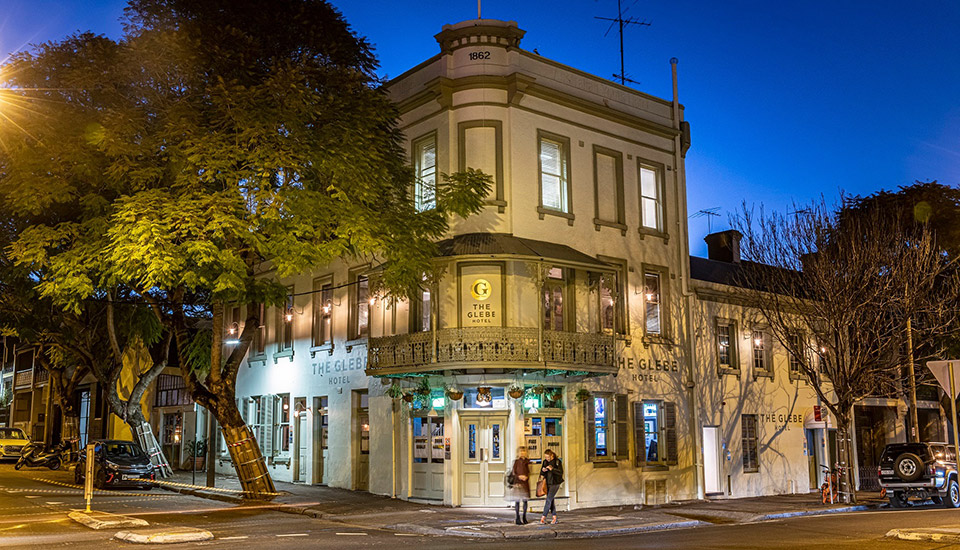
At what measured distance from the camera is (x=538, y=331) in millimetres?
20516

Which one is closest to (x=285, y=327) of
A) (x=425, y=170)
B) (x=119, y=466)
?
(x=119, y=466)

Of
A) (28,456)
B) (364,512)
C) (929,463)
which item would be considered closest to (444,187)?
(364,512)

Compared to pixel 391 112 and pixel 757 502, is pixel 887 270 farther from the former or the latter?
pixel 391 112

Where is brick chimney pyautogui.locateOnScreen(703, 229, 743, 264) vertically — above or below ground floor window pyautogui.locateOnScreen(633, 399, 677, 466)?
above

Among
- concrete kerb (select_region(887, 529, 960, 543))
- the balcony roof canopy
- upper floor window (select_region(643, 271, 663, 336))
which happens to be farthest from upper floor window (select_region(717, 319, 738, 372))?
A: concrete kerb (select_region(887, 529, 960, 543))

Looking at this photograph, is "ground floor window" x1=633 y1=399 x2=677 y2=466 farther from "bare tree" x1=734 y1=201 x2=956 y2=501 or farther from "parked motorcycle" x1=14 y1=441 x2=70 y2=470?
"parked motorcycle" x1=14 y1=441 x2=70 y2=470

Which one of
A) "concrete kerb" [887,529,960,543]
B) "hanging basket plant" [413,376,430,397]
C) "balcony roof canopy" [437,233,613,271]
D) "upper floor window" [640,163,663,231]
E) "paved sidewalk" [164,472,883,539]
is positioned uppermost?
"upper floor window" [640,163,663,231]

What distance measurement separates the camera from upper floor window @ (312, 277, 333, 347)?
1051 inches

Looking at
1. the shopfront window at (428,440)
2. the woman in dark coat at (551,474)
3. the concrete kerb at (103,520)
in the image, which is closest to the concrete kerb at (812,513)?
the woman in dark coat at (551,474)

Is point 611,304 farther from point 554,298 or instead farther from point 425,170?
point 425,170

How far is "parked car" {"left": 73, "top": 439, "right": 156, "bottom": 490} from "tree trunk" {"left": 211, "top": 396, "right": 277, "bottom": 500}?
537 centimetres

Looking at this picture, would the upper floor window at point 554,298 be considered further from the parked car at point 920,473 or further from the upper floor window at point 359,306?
the parked car at point 920,473

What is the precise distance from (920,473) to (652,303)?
26.3 ft

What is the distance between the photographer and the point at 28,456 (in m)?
37.9
